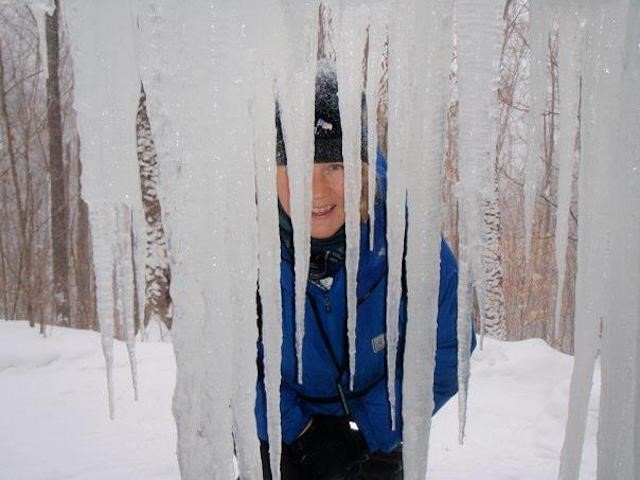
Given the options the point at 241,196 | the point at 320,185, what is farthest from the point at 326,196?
the point at 241,196

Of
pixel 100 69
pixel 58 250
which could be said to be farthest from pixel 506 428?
pixel 58 250

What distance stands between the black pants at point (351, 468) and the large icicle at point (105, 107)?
1.06m

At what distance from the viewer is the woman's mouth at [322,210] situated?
1.70m

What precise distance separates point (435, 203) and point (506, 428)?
3.10 meters

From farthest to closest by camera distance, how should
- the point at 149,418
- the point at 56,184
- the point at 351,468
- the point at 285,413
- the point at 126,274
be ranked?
the point at 56,184
the point at 149,418
the point at 351,468
the point at 285,413
the point at 126,274

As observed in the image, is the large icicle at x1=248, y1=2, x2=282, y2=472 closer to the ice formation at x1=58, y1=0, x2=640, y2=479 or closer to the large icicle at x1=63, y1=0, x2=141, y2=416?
the ice formation at x1=58, y1=0, x2=640, y2=479

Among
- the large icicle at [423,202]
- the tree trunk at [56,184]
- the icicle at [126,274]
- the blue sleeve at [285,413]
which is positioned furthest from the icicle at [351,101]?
the tree trunk at [56,184]

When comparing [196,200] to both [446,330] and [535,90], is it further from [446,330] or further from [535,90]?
[446,330]

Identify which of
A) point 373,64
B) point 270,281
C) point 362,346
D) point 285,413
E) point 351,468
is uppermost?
point 373,64

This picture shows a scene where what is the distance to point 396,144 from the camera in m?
1.04

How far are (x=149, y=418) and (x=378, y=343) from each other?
8.75 ft

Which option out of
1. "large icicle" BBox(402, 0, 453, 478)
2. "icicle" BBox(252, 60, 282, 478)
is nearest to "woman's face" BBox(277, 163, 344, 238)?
"icicle" BBox(252, 60, 282, 478)

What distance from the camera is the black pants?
1.92 m

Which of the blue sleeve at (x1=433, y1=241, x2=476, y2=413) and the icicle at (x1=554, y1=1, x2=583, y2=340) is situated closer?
the icicle at (x1=554, y1=1, x2=583, y2=340)
